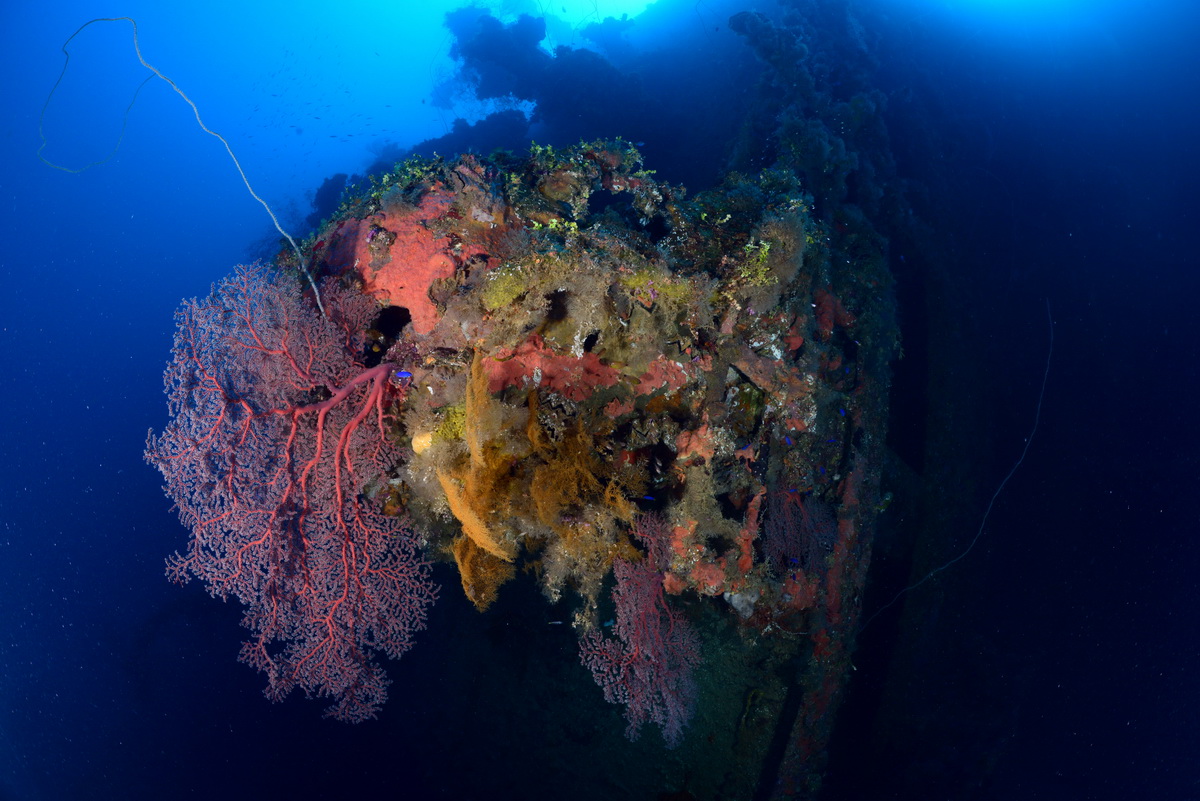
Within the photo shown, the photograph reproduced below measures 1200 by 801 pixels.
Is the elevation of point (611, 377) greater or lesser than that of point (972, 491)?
lesser

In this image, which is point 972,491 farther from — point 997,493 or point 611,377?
point 611,377

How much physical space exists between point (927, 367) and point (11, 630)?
16.9 metres

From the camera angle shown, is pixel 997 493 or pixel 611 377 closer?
pixel 611 377

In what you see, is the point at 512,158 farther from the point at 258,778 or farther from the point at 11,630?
the point at 11,630

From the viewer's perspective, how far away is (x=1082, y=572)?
7.26 m

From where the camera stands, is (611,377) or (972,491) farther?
(972,491)

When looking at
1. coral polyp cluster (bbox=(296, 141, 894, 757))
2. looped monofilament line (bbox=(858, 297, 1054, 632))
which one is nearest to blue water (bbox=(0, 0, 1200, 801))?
looped monofilament line (bbox=(858, 297, 1054, 632))

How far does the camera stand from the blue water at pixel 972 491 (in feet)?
19.7

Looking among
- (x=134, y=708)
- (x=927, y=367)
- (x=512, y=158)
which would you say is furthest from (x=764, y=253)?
(x=134, y=708)

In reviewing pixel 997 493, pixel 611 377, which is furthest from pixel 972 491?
pixel 611 377

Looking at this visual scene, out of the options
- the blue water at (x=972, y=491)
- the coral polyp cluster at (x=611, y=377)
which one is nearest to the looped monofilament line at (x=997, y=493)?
the blue water at (x=972, y=491)

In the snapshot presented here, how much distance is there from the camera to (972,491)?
19.4 ft

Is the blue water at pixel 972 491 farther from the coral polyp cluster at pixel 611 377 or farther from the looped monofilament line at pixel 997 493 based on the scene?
the coral polyp cluster at pixel 611 377

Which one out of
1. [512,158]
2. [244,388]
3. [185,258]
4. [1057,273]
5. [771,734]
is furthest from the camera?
[185,258]
